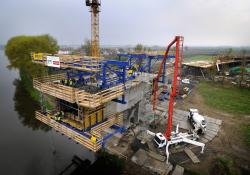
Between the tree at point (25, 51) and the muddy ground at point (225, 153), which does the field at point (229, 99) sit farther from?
the tree at point (25, 51)

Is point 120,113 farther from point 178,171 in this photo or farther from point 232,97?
point 232,97

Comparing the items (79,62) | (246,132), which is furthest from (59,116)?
(246,132)

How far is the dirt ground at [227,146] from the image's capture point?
57.5 feet

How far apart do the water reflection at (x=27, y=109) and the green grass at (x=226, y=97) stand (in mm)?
31838

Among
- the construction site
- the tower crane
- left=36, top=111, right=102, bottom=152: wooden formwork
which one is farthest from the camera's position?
the tower crane

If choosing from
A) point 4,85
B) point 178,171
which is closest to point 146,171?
point 178,171

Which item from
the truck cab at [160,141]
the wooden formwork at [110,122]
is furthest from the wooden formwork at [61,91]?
the truck cab at [160,141]

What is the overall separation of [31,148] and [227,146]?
25.2m

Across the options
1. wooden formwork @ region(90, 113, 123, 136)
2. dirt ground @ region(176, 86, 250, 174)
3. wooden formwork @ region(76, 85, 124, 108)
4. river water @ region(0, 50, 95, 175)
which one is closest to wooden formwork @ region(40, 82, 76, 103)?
wooden formwork @ region(76, 85, 124, 108)

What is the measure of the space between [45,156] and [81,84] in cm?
1052

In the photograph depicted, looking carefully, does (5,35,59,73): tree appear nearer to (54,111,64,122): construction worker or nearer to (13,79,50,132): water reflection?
(13,79,50,132): water reflection

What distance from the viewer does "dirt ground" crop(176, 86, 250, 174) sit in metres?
17.5

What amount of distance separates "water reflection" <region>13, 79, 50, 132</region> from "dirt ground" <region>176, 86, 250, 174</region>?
23239 millimetres

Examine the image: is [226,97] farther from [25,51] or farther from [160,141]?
[25,51]
